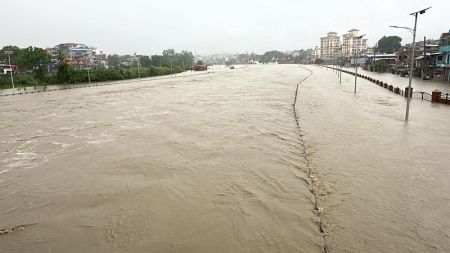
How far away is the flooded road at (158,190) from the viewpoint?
24.7ft

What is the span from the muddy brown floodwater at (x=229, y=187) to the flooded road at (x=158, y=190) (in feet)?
0.15

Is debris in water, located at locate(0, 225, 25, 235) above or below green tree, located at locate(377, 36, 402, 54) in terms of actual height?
below

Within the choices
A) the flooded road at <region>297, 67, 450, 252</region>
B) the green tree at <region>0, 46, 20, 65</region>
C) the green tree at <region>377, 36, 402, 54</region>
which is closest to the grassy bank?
the green tree at <region>0, 46, 20, 65</region>

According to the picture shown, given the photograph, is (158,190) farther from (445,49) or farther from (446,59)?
(446,59)

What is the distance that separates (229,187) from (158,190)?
2.39 meters

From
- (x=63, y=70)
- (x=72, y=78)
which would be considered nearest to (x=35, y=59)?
(x=63, y=70)

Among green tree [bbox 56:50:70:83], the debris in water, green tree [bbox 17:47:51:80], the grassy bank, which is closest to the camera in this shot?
the debris in water

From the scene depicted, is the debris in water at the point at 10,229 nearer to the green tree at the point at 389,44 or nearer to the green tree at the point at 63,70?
the green tree at the point at 63,70

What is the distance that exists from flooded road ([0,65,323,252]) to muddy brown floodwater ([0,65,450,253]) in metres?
0.05

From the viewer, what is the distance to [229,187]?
1049 centimetres

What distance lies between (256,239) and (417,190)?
19.7 ft

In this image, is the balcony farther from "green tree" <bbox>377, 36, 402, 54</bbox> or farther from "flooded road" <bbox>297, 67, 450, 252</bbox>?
"green tree" <bbox>377, 36, 402, 54</bbox>

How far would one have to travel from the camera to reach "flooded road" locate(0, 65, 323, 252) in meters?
7.54

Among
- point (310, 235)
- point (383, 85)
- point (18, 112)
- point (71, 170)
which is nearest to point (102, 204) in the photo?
point (71, 170)
